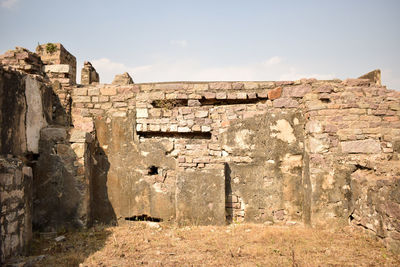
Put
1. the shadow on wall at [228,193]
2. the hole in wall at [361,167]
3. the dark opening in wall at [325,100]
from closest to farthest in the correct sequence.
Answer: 1. the hole in wall at [361,167]
2. the dark opening in wall at [325,100]
3. the shadow on wall at [228,193]

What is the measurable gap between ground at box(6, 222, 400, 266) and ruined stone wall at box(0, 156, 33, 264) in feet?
0.82

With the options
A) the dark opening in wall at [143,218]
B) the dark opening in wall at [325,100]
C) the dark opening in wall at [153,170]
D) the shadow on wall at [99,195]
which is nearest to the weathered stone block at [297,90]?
the dark opening in wall at [325,100]

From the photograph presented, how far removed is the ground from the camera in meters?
3.44

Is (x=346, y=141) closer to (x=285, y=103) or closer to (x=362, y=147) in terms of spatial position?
(x=362, y=147)

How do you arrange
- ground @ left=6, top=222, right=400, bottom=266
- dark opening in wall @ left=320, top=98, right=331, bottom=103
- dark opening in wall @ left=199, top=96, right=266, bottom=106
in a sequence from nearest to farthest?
ground @ left=6, top=222, right=400, bottom=266 < dark opening in wall @ left=320, top=98, right=331, bottom=103 < dark opening in wall @ left=199, top=96, right=266, bottom=106

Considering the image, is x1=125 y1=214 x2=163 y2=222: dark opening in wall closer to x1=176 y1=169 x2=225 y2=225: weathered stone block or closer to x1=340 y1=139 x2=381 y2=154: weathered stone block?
x1=176 y1=169 x2=225 y2=225: weathered stone block

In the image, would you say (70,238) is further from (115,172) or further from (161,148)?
(161,148)

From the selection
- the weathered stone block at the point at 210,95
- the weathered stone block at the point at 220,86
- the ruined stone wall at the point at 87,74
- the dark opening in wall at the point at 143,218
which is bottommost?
the dark opening in wall at the point at 143,218

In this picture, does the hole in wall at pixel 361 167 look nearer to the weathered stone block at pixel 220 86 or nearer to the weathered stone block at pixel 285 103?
the weathered stone block at pixel 285 103

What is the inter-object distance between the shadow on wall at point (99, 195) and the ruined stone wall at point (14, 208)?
140 centimetres

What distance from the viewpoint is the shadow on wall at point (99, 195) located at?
17.0 feet

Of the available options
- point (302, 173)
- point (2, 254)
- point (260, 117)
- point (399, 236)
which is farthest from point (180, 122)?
point (399, 236)

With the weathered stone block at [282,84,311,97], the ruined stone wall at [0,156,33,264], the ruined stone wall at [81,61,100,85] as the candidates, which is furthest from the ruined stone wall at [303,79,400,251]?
the ruined stone wall at [81,61,100,85]

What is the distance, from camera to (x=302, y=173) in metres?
5.11
